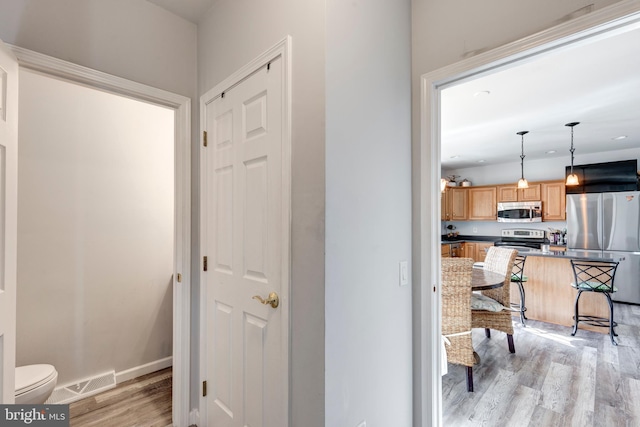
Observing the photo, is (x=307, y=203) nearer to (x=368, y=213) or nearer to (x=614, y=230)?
(x=368, y=213)

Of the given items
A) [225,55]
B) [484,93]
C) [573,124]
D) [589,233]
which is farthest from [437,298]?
[589,233]

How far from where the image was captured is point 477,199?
22.0 ft

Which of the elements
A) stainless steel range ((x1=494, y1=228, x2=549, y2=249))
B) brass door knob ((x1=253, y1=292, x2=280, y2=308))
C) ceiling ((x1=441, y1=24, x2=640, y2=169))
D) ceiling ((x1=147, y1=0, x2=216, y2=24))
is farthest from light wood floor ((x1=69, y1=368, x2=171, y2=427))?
stainless steel range ((x1=494, y1=228, x2=549, y2=249))

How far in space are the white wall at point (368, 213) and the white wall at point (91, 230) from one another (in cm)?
221

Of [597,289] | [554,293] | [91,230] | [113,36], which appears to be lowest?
[554,293]

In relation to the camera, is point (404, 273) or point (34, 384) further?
point (34, 384)

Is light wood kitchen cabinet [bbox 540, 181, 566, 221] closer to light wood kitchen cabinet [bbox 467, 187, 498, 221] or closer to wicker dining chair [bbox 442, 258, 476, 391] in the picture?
light wood kitchen cabinet [bbox 467, 187, 498, 221]

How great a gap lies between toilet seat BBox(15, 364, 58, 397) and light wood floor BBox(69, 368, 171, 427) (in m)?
0.44

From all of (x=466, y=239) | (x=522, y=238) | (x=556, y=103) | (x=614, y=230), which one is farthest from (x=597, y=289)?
(x=466, y=239)

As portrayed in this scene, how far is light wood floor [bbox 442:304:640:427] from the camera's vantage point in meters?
2.01

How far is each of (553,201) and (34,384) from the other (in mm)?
7468

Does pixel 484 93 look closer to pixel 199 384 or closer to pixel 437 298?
pixel 437 298

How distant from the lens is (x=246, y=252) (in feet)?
4.99

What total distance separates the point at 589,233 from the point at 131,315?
22.3ft
